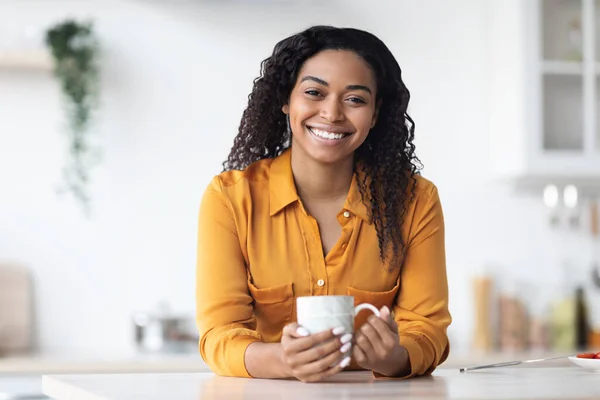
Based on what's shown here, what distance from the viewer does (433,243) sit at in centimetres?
182

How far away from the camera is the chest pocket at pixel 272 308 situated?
5.72ft

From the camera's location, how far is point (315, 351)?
4.54ft

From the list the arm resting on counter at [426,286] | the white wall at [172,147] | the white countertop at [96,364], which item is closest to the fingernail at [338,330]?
the arm resting on counter at [426,286]

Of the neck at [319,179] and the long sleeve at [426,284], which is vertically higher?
the neck at [319,179]

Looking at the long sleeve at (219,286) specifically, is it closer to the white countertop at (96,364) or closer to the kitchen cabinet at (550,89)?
the white countertop at (96,364)

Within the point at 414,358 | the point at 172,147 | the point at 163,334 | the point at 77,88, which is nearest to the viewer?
the point at 414,358

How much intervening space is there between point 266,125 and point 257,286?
36 centimetres

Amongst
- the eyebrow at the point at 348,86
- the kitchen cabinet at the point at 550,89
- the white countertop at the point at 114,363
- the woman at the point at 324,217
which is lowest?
the white countertop at the point at 114,363

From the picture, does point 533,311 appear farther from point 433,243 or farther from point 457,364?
point 433,243

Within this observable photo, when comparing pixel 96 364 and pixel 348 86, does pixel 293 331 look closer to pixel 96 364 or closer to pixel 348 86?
pixel 348 86

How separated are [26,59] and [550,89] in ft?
6.56

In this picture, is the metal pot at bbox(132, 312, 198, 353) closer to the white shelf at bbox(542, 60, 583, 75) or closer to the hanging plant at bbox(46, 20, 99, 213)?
the hanging plant at bbox(46, 20, 99, 213)

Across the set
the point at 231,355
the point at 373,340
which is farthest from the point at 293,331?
the point at 231,355

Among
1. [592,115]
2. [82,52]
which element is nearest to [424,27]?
[592,115]
